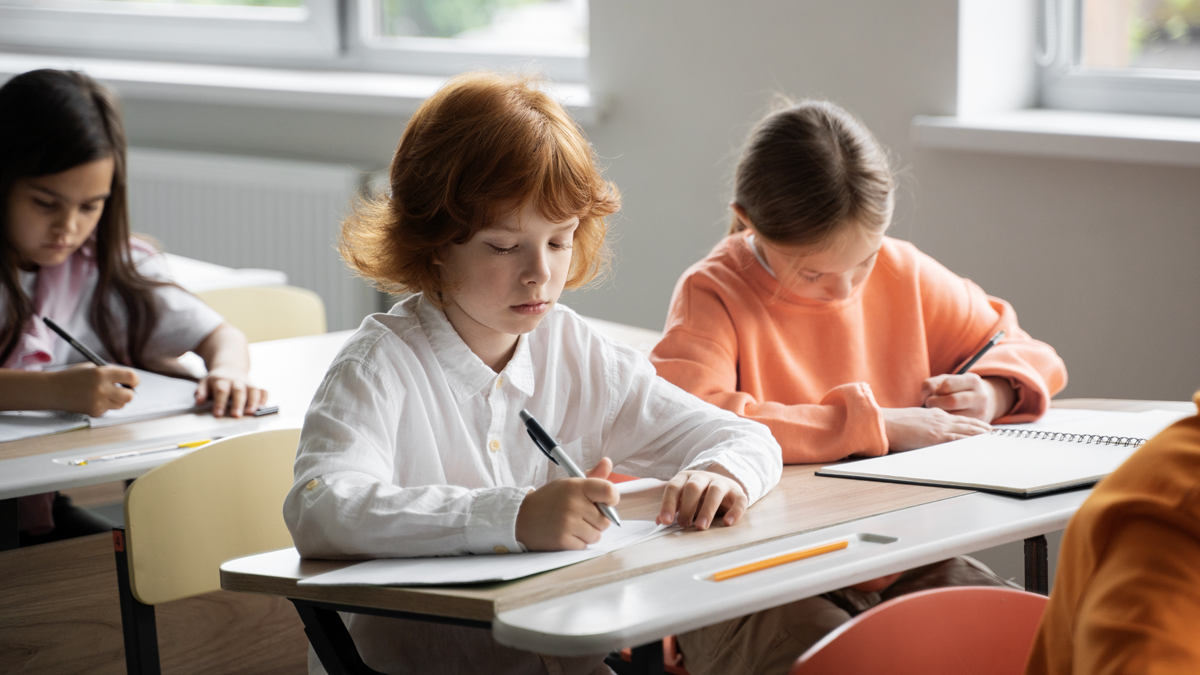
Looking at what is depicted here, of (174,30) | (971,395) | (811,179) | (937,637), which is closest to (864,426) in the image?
(971,395)

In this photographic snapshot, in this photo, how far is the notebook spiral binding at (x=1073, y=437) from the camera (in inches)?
54.9

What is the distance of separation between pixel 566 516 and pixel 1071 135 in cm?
155

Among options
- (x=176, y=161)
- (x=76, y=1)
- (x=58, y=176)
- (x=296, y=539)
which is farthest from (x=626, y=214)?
(x=76, y=1)

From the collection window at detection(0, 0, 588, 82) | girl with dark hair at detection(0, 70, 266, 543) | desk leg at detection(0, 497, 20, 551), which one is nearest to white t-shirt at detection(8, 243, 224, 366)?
girl with dark hair at detection(0, 70, 266, 543)

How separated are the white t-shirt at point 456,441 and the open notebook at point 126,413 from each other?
630 millimetres

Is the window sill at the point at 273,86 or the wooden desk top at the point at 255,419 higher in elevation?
the window sill at the point at 273,86

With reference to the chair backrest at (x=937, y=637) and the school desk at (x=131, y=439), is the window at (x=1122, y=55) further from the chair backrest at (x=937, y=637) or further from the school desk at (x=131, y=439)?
the chair backrest at (x=937, y=637)

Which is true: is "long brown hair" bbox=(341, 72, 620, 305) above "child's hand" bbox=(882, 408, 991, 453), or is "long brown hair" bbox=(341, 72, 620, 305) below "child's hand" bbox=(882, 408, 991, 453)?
above

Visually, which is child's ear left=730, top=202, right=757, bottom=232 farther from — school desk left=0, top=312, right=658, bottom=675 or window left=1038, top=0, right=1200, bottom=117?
window left=1038, top=0, right=1200, bottom=117

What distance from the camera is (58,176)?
74.4 inches

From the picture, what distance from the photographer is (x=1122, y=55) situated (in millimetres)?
2408

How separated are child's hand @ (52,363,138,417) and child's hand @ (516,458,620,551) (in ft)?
2.94

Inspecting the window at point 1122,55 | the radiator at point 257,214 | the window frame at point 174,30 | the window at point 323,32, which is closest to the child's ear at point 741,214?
the window at point 1122,55

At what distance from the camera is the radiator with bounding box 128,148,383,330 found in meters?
3.69
